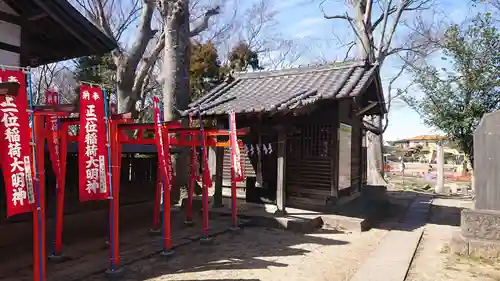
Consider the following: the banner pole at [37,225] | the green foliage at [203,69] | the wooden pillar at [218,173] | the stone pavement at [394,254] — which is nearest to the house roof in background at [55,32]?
the banner pole at [37,225]

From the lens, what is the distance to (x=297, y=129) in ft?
38.2

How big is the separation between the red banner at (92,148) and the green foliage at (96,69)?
2113 cm

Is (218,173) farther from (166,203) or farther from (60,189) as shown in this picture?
(60,189)

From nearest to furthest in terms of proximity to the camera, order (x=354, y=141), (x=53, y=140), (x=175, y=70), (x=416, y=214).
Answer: (x=53, y=140), (x=175, y=70), (x=416, y=214), (x=354, y=141)

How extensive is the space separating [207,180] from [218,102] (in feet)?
14.9

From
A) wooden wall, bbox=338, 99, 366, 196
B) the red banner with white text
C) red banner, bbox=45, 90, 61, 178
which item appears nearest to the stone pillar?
wooden wall, bbox=338, 99, 366, 196

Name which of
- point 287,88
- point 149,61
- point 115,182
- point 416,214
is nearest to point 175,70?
point 287,88

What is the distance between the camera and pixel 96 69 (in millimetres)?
25672

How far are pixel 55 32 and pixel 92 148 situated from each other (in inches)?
139

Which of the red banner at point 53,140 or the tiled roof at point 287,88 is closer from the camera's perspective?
the red banner at point 53,140

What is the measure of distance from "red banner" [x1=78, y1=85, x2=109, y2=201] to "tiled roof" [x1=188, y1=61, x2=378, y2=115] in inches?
196

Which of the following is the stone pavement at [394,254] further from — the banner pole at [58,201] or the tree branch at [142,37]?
the tree branch at [142,37]

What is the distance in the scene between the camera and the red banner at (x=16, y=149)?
446cm

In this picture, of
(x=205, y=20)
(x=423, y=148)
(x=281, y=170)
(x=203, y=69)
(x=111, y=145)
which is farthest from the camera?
(x=423, y=148)
